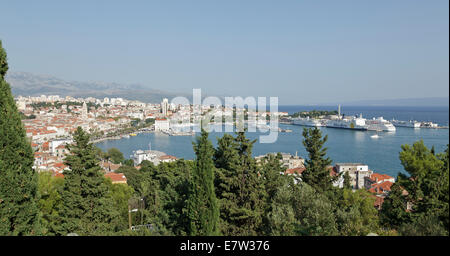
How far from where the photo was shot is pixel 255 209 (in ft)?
10.5

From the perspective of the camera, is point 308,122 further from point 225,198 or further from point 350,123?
point 225,198

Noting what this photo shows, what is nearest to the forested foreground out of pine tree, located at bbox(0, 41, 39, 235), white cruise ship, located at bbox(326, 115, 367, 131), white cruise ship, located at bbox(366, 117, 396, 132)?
pine tree, located at bbox(0, 41, 39, 235)

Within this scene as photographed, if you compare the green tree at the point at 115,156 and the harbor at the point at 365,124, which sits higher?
the harbor at the point at 365,124

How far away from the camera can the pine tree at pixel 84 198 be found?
347 centimetres

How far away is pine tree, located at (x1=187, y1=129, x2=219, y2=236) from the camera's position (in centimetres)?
222

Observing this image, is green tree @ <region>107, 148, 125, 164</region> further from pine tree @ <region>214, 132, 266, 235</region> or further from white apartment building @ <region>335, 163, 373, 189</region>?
pine tree @ <region>214, 132, 266, 235</region>

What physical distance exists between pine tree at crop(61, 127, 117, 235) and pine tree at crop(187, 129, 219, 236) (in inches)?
65.4

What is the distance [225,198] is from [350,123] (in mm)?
33560

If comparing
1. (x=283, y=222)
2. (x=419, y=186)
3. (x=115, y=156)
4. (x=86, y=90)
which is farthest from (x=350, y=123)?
(x=86, y=90)

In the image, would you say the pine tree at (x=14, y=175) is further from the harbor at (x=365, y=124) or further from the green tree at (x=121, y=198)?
the harbor at (x=365, y=124)

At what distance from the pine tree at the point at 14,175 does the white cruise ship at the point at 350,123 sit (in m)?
34.5

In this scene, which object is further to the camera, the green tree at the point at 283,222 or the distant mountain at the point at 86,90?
the distant mountain at the point at 86,90

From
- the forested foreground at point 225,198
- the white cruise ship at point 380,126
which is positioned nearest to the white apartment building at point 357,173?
the forested foreground at point 225,198

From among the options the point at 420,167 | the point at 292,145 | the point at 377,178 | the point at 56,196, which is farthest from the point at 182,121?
the point at 420,167
